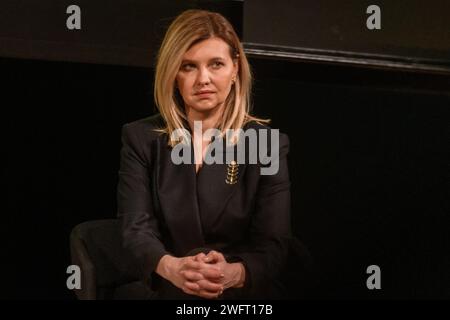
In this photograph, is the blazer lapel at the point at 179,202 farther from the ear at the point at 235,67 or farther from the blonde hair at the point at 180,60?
the ear at the point at 235,67

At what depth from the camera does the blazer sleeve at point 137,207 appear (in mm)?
2564

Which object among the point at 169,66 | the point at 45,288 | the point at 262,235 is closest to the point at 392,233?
the point at 262,235

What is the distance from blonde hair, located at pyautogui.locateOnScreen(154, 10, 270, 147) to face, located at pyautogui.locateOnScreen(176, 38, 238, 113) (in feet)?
0.07

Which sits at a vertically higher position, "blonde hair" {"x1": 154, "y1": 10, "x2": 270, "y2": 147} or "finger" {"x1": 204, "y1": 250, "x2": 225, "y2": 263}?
"blonde hair" {"x1": 154, "y1": 10, "x2": 270, "y2": 147}

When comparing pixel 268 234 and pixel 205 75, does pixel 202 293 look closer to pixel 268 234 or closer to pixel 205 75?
pixel 268 234

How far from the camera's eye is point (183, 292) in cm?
260

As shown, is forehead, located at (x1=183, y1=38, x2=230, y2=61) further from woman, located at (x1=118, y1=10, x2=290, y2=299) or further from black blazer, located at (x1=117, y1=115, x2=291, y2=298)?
black blazer, located at (x1=117, y1=115, x2=291, y2=298)

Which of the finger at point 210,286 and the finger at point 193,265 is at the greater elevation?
the finger at point 193,265

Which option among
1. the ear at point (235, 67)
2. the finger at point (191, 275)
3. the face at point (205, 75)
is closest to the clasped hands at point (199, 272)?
the finger at point (191, 275)

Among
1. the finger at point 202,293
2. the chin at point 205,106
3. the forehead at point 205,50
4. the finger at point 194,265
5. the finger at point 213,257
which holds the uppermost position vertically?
the forehead at point 205,50

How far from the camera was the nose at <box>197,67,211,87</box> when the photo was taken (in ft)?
8.67

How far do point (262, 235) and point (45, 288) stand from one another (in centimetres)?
74

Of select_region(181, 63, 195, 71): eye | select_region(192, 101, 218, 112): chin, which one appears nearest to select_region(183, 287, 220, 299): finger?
select_region(192, 101, 218, 112): chin
